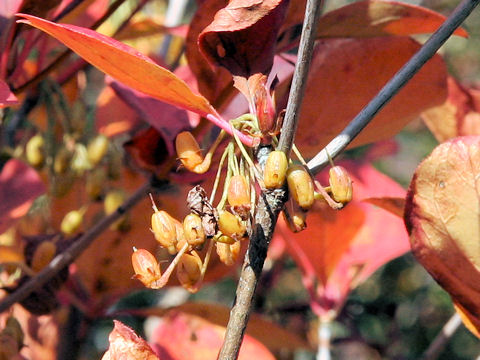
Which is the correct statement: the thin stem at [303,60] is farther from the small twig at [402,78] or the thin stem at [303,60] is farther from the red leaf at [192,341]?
the red leaf at [192,341]

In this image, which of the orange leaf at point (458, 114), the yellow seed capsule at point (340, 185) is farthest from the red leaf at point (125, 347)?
the orange leaf at point (458, 114)

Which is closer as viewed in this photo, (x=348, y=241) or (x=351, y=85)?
(x=351, y=85)

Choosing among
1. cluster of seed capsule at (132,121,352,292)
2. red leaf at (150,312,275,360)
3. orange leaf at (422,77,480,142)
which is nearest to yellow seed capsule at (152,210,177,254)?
cluster of seed capsule at (132,121,352,292)

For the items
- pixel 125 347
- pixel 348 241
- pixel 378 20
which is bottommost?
pixel 348 241

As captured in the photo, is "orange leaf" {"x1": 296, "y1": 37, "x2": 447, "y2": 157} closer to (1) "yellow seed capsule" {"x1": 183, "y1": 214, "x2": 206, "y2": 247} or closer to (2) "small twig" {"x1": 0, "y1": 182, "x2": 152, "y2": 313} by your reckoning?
(2) "small twig" {"x1": 0, "y1": 182, "x2": 152, "y2": 313}

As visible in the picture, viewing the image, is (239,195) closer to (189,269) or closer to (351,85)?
(189,269)

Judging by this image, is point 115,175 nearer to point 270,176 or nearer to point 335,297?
point 335,297

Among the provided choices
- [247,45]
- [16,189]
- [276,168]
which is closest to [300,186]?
[276,168]
